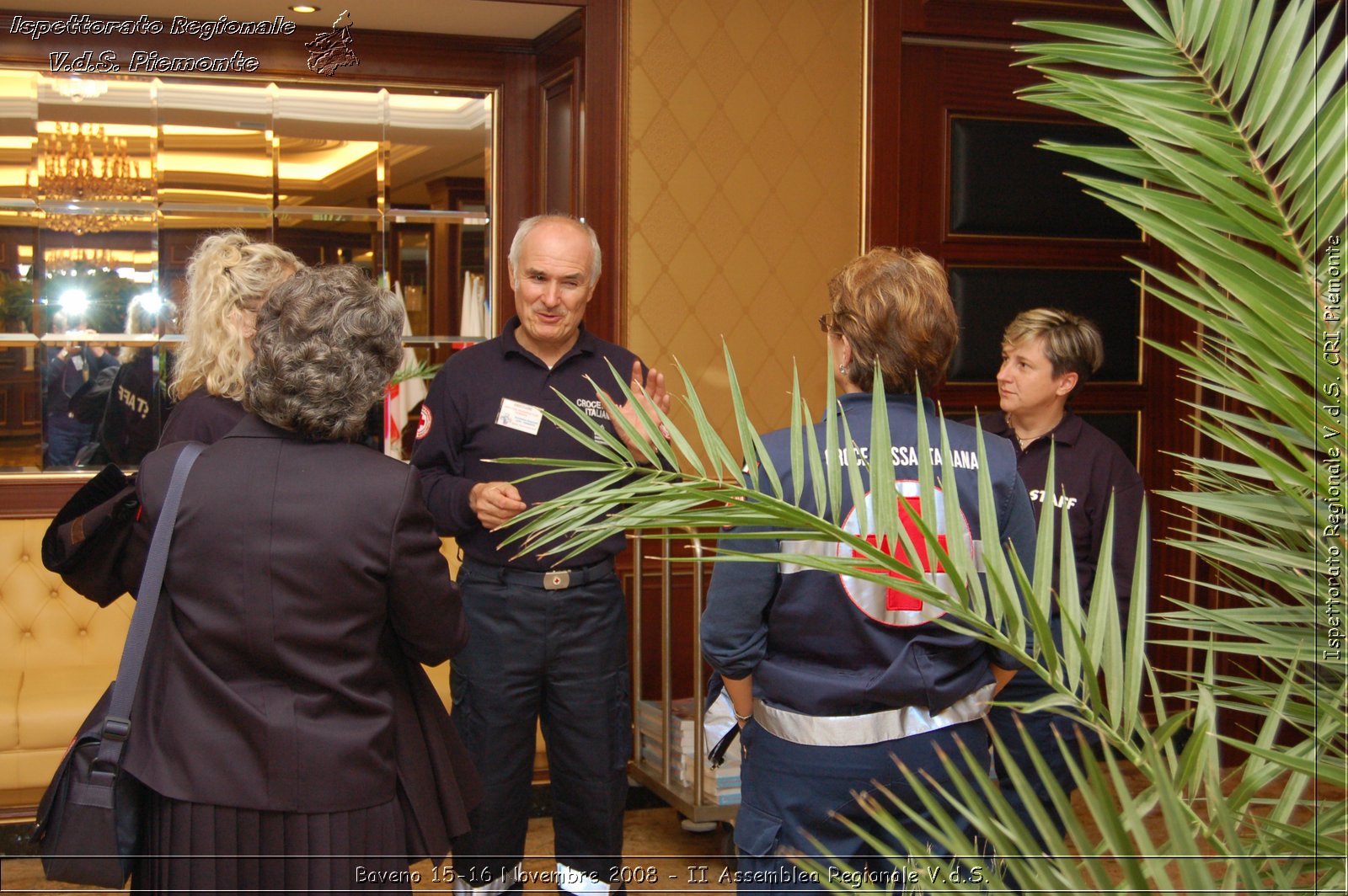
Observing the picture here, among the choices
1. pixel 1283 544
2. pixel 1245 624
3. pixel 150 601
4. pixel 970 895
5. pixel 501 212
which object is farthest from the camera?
pixel 501 212

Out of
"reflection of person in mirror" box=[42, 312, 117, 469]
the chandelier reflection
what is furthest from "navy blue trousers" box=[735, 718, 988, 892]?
the chandelier reflection

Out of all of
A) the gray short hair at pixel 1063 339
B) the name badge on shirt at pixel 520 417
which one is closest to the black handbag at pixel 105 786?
the name badge on shirt at pixel 520 417

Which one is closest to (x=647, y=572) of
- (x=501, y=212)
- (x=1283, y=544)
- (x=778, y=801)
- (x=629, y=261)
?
(x=629, y=261)

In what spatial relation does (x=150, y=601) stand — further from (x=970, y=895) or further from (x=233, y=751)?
(x=970, y=895)

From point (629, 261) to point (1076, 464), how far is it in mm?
1750

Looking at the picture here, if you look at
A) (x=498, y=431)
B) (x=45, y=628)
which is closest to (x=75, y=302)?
(x=45, y=628)

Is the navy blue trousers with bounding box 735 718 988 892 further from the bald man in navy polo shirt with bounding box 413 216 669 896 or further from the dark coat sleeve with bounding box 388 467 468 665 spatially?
the bald man in navy polo shirt with bounding box 413 216 669 896

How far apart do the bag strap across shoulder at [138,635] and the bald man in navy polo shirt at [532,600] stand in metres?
1.16

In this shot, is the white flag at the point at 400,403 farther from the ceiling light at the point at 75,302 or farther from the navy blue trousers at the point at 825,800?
the navy blue trousers at the point at 825,800

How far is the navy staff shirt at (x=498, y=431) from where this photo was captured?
3023 mm

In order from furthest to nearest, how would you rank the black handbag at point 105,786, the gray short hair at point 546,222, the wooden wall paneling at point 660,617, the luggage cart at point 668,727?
the wooden wall paneling at point 660,617, the luggage cart at point 668,727, the gray short hair at point 546,222, the black handbag at point 105,786

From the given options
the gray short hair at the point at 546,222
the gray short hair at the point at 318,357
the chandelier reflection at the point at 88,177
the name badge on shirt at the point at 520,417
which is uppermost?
the chandelier reflection at the point at 88,177

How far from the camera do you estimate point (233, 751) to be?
182 centimetres

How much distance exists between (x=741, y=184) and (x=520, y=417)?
170 cm
